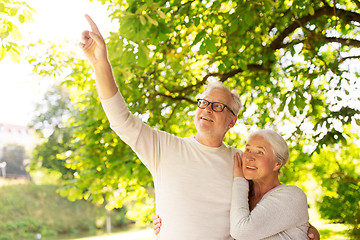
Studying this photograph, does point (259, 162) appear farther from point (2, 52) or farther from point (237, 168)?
point (2, 52)

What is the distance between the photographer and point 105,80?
6.14 ft

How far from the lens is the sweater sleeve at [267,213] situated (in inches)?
82.2

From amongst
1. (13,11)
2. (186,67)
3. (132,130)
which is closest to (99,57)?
(132,130)

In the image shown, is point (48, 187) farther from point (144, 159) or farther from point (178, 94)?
point (144, 159)

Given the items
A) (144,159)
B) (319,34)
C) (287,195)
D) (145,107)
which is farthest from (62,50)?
(287,195)

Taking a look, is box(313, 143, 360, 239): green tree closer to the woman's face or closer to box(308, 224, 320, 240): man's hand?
box(308, 224, 320, 240): man's hand

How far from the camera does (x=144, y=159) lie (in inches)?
88.4

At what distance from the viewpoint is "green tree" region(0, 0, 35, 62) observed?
97.8 inches

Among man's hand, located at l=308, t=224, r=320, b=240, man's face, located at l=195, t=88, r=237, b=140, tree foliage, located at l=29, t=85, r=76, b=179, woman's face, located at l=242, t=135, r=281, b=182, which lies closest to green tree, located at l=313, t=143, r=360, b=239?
man's hand, located at l=308, t=224, r=320, b=240

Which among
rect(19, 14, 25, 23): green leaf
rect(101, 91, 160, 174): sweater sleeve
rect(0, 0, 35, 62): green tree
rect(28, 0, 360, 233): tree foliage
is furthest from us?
rect(28, 0, 360, 233): tree foliage

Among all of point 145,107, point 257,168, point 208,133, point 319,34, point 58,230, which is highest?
point 319,34

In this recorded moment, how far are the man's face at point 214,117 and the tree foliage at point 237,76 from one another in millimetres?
742

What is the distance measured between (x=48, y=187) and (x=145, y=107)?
2423 centimetres

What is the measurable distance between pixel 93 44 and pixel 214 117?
846 mm
